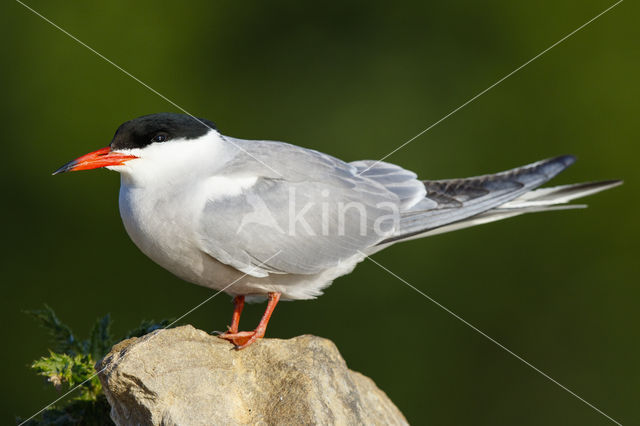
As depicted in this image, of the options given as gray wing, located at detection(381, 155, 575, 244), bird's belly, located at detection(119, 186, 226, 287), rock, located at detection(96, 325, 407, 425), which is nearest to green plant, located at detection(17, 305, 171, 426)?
rock, located at detection(96, 325, 407, 425)

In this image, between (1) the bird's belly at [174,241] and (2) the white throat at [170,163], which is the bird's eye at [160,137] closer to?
(2) the white throat at [170,163]

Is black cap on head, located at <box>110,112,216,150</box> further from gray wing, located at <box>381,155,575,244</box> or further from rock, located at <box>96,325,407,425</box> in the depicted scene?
gray wing, located at <box>381,155,575,244</box>

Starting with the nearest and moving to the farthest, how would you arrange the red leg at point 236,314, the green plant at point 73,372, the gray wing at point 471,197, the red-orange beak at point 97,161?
the green plant at point 73,372, the red-orange beak at point 97,161, the red leg at point 236,314, the gray wing at point 471,197

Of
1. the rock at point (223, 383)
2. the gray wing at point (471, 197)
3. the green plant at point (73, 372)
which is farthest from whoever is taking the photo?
the gray wing at point (471, 197)

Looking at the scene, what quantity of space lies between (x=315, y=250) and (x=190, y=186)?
58cm

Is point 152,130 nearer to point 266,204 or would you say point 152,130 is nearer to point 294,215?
point 266,204

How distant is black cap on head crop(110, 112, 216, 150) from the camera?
9.35 ft

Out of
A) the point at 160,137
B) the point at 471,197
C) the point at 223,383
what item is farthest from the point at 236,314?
the point at 471,197

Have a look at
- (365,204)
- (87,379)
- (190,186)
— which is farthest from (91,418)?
(365,204)

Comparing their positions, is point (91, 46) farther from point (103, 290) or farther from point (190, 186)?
point (190, 186)

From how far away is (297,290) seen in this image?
126 inches

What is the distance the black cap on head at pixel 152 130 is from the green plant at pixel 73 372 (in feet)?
2.34

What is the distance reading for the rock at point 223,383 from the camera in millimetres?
2445

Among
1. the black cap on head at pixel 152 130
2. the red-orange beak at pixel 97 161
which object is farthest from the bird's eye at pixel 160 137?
the red-orange beak at pixel 97 161
